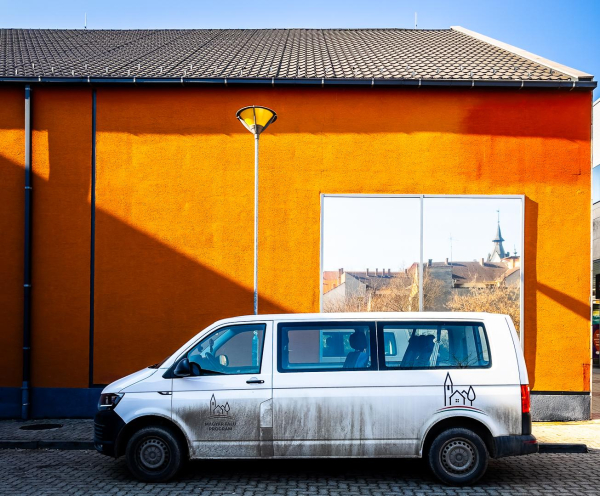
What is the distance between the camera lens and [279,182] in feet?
36.2

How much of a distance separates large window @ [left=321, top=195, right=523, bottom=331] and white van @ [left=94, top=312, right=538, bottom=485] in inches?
153

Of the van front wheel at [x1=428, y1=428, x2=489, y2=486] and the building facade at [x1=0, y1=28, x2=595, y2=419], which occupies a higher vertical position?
the building facade at [x1=0, y1=28, x2=595, y2=419]

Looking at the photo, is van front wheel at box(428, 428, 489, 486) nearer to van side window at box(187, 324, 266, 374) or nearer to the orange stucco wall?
van side window at box(187, 324, 266, 374)

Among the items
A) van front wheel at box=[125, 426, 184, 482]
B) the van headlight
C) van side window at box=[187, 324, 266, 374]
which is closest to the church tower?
van side window at box=[187, 324, 266, 374]

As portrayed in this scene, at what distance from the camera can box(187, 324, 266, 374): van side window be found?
22.8ft

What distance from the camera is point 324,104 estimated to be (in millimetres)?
11125

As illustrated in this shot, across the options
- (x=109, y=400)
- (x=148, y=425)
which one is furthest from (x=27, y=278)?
(x=148, y=425)

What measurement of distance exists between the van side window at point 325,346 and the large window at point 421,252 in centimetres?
383

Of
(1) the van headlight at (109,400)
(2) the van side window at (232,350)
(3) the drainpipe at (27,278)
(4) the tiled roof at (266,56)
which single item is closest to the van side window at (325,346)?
(2) the van side window at (232,350)

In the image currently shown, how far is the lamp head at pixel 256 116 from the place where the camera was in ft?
29.2

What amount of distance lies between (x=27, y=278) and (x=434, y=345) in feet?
23.8

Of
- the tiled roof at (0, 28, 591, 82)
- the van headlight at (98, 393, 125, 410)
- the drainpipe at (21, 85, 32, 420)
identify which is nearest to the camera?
the van headlight at (98, 393, 125, 410)

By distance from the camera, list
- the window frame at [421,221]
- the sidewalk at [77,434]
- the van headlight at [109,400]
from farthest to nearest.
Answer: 1. the window frame at [421,221]
2. the sidewalk at [77,434]
3. the van headlight at [109,400]

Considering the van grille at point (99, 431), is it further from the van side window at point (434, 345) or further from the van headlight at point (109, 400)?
the van side window at point (434, 345)
